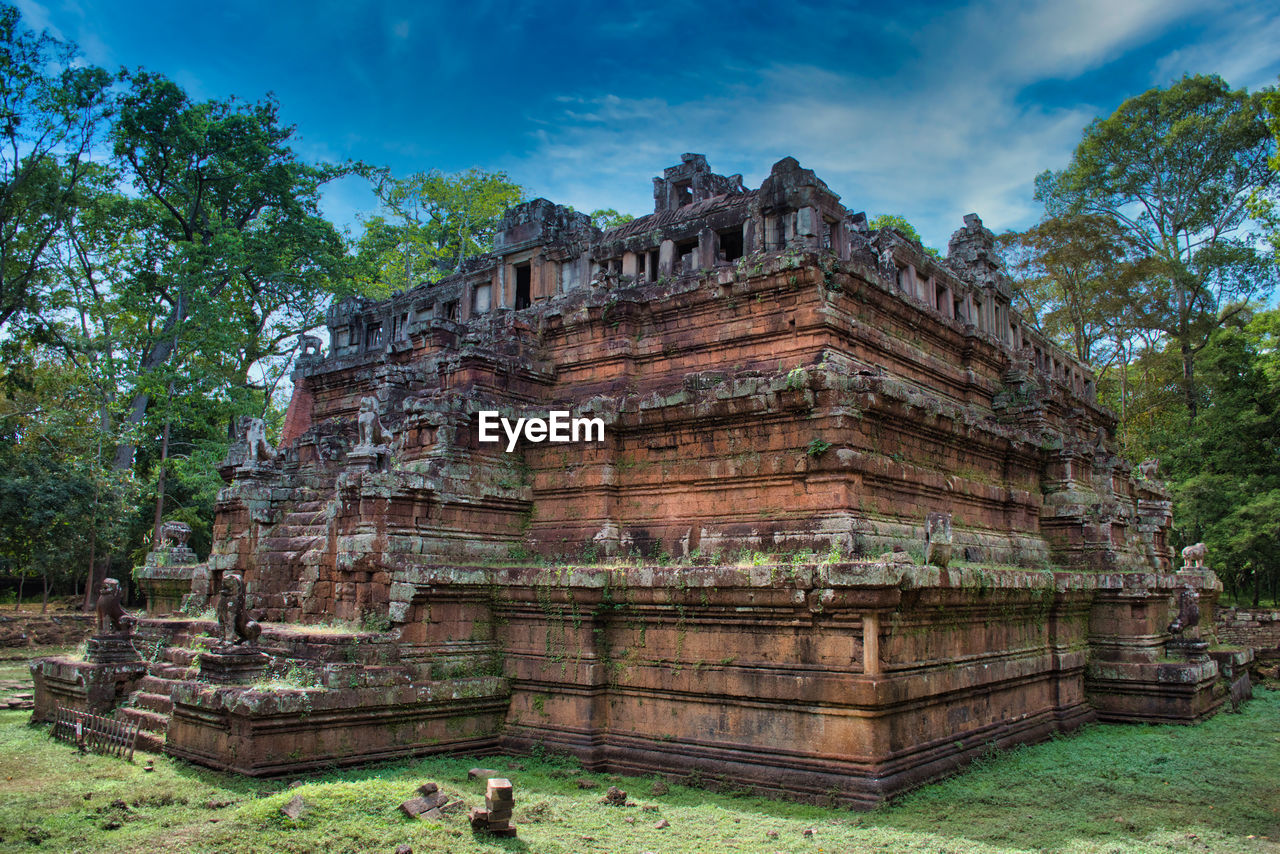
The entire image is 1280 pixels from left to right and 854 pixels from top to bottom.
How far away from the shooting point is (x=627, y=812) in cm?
891

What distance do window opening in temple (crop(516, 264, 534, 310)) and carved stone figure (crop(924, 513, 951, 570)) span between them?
35.3 feet

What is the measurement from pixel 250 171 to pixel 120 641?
2218cm

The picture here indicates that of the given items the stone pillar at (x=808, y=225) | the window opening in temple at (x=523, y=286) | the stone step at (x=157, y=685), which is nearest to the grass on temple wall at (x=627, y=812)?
the stone step at (x=157, y=685)

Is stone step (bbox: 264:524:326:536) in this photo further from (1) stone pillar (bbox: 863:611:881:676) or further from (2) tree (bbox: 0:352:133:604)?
(2) tree (bbox: 0:352:133:604)

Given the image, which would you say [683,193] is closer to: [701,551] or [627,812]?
[701,551]

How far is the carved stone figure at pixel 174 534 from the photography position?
66.5 feet

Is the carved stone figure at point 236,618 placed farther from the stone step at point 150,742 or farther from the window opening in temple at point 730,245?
the window opening in temple at point 730,245

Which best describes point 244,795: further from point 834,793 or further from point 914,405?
point 914,405

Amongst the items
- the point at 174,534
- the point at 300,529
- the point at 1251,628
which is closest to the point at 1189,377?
the point at 1251,628

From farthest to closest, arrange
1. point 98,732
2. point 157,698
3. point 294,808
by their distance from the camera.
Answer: point 157,698
point 98,732
point 294,808

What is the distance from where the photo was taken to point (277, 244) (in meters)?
31.5

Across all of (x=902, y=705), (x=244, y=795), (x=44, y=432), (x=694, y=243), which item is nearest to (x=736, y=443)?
(x=902, y=705)

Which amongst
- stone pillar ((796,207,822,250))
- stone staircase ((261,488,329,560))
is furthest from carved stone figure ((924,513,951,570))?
stone staircase ((261,488,329,560))

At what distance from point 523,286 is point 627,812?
12327mm
